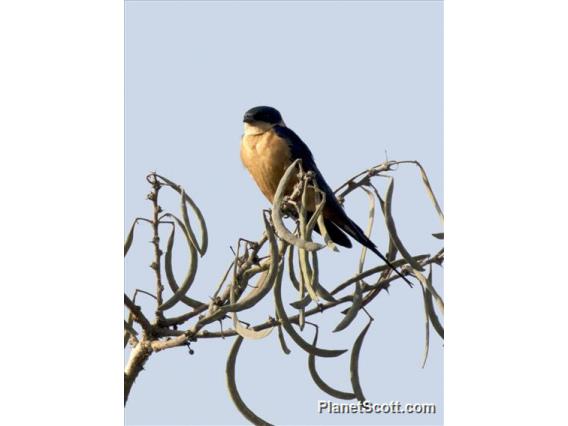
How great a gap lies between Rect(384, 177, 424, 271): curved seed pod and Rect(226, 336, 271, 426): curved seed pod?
0.53m

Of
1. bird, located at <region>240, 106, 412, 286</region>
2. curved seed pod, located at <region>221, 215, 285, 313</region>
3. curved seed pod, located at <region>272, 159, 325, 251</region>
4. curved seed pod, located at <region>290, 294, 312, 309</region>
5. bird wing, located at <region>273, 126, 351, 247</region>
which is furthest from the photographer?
bird, located at <region>240, 106, 412, 286</region>

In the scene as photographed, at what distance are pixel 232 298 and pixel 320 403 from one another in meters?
0.71

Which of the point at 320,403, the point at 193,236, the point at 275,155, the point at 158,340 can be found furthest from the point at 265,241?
the point at 275,155

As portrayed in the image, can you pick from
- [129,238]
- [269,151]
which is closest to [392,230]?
[129,238]

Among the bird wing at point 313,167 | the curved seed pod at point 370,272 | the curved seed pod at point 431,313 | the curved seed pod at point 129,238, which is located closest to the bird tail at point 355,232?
the bird wing at point 313,167

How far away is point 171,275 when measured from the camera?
7.84 feet

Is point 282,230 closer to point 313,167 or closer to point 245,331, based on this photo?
point 245,331

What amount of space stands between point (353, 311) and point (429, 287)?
0.25 m

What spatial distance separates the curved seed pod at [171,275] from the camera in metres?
2.38

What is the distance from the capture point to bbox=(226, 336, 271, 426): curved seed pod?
228 cm

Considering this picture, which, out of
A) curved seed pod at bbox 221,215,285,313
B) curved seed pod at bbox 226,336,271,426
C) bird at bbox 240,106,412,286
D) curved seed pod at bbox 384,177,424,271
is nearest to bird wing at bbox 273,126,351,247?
bird at bbox 240,106,412,286

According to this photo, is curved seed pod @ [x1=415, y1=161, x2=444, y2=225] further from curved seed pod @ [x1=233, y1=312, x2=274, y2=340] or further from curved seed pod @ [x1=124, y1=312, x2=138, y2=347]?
curved seed pod @ [x1=124, y1=312, x2=138, y2=347]

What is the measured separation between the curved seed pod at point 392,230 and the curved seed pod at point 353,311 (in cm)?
17
